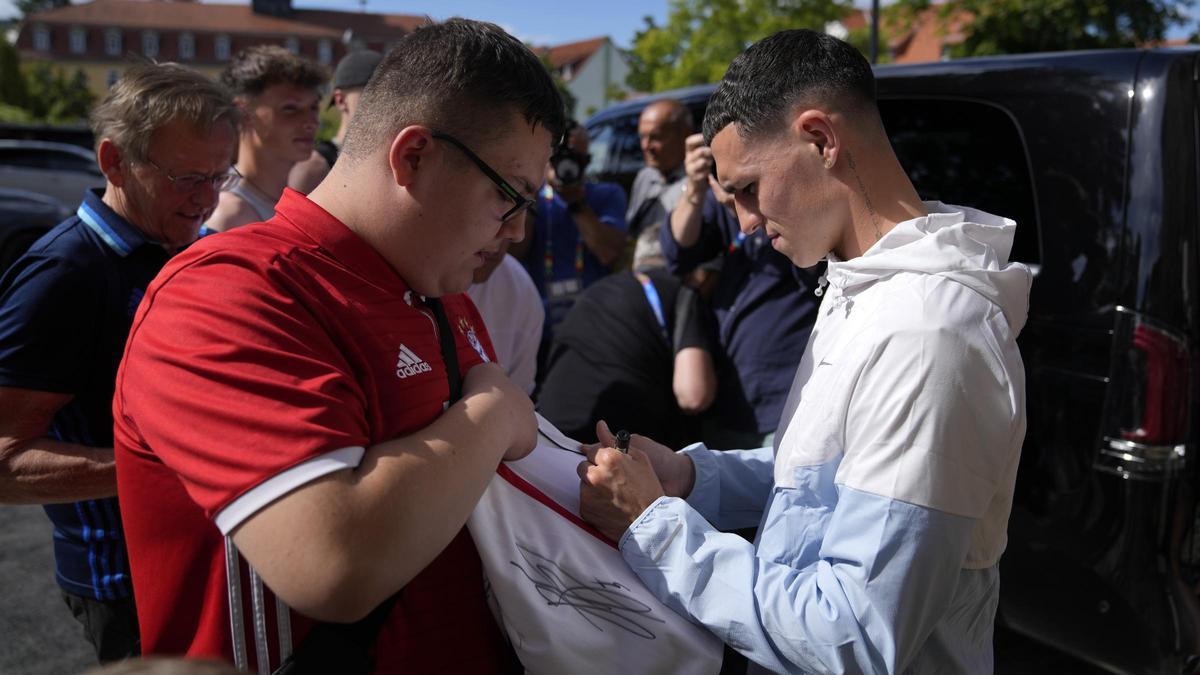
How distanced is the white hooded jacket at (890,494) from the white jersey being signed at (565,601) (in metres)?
0.05

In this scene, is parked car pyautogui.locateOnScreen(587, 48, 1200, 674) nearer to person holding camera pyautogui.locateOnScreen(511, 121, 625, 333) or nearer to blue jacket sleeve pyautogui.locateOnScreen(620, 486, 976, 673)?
blue jacket sleeve pyautogui.locateOnScreen(620, 486, 976, 673)

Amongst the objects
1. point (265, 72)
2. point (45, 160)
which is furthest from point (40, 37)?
point (265, 72)

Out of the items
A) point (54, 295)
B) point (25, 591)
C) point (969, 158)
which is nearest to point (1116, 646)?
point (969, 158)

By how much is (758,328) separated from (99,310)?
6.59 ft

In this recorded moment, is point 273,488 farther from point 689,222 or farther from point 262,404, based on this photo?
point 689,222

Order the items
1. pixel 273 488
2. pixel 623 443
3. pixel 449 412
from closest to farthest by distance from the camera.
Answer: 1. pixel 273 488
2. pixel 449 412
3. pixel 623 443

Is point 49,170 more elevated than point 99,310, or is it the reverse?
point 99,310

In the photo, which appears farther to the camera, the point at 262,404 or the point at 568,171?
the point at 568,171

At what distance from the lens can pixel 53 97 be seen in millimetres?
39938

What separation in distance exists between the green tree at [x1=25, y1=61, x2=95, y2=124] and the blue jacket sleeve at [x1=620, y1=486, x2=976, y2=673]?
43077 millimetres

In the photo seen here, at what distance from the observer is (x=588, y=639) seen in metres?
1.39

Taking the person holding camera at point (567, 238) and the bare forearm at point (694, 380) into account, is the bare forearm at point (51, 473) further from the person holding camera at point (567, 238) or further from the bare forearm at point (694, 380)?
the person holding camera at point (567, 238)

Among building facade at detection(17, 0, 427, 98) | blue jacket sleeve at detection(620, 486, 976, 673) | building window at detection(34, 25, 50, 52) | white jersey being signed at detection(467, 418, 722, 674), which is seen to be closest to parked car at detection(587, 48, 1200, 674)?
blue jacket sleeve at detection(620, 486, 976, 673)

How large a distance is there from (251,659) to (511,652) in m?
0.46
